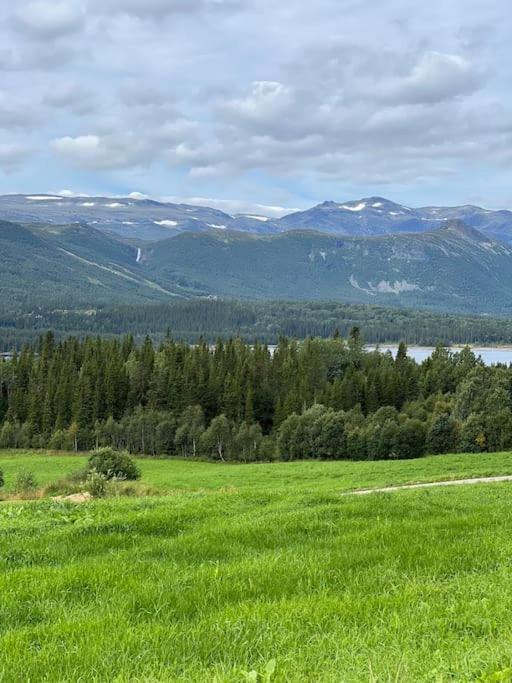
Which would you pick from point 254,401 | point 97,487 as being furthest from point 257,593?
point 254,401

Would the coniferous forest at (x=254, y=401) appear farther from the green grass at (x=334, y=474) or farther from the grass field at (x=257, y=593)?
the grass field at (x=257, y=593)

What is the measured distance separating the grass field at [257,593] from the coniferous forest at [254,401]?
5825 centimetres

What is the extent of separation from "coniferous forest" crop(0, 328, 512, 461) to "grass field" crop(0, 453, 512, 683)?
58246 mm

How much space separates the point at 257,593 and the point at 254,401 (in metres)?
88.5

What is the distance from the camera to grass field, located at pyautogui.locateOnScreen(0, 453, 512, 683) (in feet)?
19.1

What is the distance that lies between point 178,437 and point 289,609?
78758 millimetres

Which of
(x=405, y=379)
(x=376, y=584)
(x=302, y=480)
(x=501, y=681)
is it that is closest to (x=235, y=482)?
(x=302, y=480)

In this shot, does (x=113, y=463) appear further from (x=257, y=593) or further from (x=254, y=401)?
(x=254, y=401)

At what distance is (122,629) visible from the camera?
6.68 metres

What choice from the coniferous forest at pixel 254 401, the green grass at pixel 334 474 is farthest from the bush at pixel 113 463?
the coniferous forest at pixel 254 401

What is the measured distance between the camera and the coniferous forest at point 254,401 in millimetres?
71312

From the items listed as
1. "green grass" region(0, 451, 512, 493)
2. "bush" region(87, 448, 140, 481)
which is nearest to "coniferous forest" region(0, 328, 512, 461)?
"green grass" region(0, 451, 512, 493)

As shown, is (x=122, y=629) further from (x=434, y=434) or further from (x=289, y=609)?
(x=434, y=434)

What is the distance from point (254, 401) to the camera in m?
96.5
